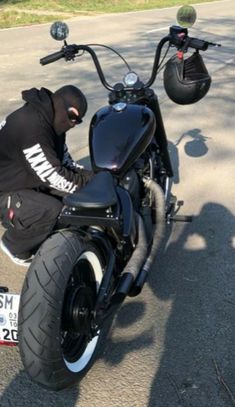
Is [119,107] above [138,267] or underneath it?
above

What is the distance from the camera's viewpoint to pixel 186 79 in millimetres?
3416

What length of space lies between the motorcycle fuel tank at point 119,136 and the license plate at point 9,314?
82 centimetres

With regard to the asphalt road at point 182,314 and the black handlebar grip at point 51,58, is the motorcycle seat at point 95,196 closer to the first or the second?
the asphalt road at point 182,314

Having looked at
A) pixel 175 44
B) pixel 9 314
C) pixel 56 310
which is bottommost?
pixel 9 314

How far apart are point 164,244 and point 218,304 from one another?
792 millimetres

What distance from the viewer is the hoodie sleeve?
288 cm

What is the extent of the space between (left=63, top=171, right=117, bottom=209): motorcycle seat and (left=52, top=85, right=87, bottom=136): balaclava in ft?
2.15

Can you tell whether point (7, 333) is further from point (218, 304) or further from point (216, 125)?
point (216, 125)

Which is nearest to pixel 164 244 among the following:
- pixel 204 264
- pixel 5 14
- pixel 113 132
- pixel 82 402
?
pixel 204 264

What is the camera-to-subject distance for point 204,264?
11.8 feet

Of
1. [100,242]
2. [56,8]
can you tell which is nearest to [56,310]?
[100,242]

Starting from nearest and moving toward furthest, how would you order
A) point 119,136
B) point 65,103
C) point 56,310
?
point 56,310, point 119,136, point 65,103

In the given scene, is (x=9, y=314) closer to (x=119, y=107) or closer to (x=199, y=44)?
(x=119, y=107)

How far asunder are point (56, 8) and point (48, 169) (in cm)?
2153
